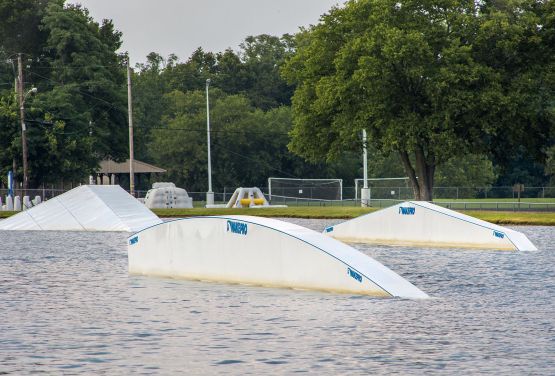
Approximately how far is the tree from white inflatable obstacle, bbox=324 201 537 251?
22.5m

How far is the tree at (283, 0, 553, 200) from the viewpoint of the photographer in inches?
2186

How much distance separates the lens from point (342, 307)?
53.9 feet

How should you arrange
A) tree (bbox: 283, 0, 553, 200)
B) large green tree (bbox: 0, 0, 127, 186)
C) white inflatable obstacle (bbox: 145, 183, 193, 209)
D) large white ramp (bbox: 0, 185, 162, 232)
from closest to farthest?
large white ramp (bbox: 0, 185, 162, 232), tree (bbox: 283, 0, 553, 200), white inflatable obstacle (bbox: 145, 183, 193, 209), large green tree (bbox: 0, 0, 127, 186)

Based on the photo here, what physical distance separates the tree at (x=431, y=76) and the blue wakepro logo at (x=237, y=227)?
3466 cm

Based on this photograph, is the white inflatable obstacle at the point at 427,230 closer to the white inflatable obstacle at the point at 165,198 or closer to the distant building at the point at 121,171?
the white inflatable obstacle at the point at 165,198

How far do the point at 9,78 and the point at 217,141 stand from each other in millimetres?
22734

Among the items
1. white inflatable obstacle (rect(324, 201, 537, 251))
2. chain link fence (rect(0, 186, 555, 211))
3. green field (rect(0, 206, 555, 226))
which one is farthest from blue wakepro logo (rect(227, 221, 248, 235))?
chain link fence (rect(0, 186, 555, 211))

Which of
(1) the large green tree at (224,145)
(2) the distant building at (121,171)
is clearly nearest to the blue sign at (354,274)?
(2) the distant building at (121,171)

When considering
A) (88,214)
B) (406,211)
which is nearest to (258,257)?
(406,211)

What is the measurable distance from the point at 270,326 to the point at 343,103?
145 feet

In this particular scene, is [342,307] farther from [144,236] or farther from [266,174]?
[266,174]

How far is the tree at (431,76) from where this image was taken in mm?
55531

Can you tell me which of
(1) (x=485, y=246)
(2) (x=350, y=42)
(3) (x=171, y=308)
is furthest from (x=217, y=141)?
(3) (x=171, y=308)

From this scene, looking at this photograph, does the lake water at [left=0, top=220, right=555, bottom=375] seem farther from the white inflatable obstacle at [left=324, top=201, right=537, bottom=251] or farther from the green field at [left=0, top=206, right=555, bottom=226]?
the green field at [left=0, top=206, right=555, bottom=226]
